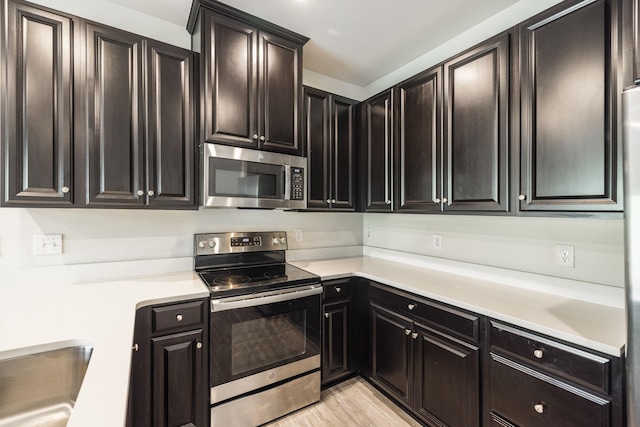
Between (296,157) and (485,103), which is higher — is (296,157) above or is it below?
below

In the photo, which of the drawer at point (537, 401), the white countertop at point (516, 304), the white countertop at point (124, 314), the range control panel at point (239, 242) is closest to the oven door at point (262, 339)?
the white countertop at point (124, 314)

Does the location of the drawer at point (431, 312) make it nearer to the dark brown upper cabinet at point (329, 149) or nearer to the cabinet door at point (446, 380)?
the cabinet door at point (446, 380)

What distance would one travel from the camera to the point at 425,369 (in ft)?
5.76

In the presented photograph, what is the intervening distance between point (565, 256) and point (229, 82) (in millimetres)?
2269

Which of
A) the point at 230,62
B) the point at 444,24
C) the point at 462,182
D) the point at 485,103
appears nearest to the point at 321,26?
the point at 230,62

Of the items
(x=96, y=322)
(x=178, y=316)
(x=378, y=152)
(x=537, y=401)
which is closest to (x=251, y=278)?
(x=178, y=316)

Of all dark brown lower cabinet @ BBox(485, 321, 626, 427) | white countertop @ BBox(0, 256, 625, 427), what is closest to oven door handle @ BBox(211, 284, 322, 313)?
white countertop @ BBox(0, 256, 625, 427)

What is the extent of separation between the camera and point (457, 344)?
1.56 metres

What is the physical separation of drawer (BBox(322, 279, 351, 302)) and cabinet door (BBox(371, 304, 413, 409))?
0.22 m

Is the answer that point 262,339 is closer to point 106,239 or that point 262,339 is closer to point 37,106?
point 106,239

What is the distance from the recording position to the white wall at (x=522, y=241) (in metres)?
1.47

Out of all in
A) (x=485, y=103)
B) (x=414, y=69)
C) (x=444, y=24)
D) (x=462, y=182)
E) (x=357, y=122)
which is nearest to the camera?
(x=485, y=103)

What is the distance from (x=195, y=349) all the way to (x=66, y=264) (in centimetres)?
97

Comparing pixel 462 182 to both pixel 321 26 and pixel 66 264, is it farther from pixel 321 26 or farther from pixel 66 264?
pixel 66 264
